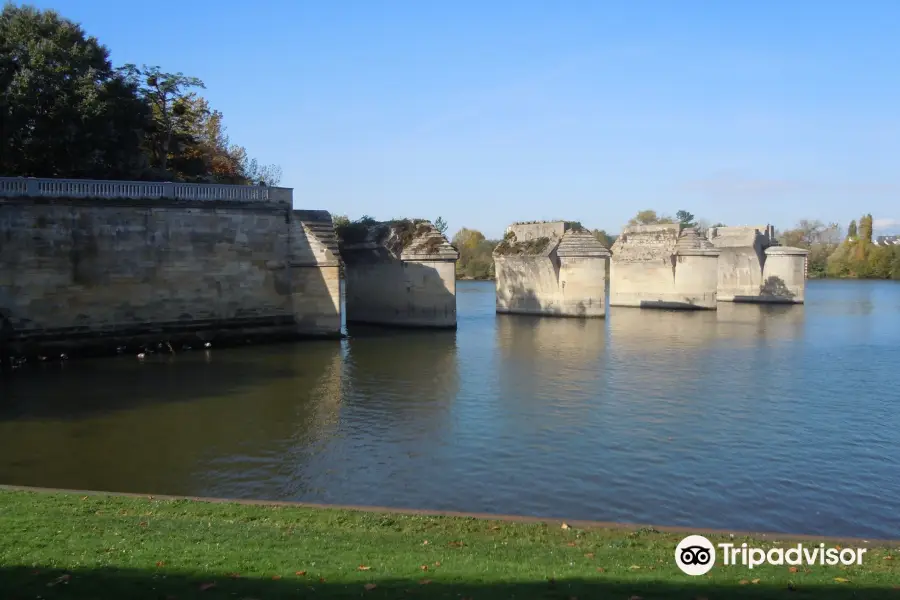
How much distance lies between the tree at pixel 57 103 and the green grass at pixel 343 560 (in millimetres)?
21066

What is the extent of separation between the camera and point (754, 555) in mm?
6867

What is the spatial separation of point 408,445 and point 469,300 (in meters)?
43.8

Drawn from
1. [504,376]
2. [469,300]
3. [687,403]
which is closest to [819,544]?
[687,403]

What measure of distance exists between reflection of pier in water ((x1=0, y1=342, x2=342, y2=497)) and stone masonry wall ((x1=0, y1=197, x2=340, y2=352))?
1884mm

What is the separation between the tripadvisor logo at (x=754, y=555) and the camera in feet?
21.5

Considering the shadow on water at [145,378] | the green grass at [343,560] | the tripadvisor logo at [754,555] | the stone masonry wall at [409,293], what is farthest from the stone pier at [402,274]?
the tripadvisor logo at [754,555]

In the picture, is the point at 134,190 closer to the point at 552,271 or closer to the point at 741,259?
the point at 552,271

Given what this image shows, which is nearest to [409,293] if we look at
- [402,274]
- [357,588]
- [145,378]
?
[402,274]

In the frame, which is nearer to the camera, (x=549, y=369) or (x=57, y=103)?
Result: (x=549, y=369)

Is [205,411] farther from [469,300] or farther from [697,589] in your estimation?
[469,300]

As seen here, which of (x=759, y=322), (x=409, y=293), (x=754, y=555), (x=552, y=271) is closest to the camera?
(x=754, y=555)

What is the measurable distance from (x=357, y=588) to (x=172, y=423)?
1034 centimetres

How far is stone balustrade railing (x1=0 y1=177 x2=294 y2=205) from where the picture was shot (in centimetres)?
A: 2225

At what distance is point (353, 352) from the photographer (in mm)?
25516
